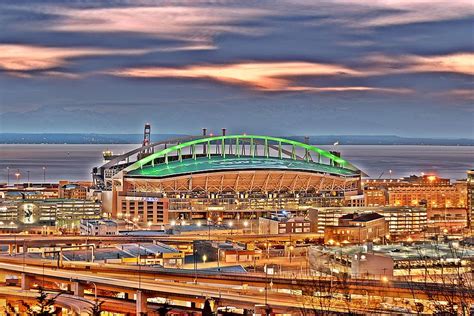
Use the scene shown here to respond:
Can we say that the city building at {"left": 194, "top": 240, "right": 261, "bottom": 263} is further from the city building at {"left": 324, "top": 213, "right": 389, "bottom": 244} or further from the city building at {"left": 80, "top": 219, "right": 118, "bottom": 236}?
the city building at {"left": 80, "top": 219, "right": 118, "bottom": 236}

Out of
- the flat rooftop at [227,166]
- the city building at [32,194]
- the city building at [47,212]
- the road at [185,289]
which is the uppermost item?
the flat rooftop at [227,166]

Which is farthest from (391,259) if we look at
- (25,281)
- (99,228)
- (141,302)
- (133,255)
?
(99,228)

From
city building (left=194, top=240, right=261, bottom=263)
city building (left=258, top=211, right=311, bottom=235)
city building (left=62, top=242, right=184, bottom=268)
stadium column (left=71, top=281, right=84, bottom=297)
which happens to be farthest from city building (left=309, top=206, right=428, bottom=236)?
stadium column (left=71, top=281, right=84, bottom=297)

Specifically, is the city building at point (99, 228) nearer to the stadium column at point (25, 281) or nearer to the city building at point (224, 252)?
the city building at point (224, 252)

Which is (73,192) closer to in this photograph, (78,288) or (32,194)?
Answer: (32,194)

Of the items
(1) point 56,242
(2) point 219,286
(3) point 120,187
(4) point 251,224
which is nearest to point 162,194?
(3) point 120,187

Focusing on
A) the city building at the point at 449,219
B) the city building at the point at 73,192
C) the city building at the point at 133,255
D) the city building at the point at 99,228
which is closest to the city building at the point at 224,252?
the city building at the point at 133,255
